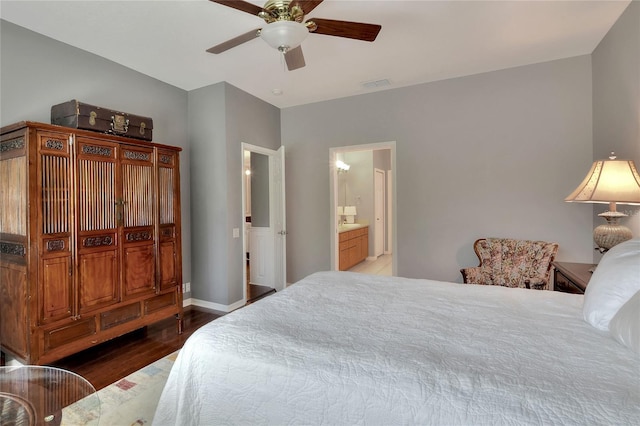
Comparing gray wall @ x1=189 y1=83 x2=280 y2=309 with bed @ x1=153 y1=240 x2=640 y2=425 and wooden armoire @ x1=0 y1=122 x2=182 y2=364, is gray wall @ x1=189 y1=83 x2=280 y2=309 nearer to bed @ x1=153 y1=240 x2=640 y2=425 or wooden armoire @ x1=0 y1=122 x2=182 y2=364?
wooden armoire @ x1=0 y1=122 x2=182 y2=364

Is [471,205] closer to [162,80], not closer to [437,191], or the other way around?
[437,191]

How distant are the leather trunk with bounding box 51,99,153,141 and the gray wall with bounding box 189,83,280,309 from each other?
0.97 metres

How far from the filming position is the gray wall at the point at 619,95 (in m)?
2.25

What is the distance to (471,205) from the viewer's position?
3680mm

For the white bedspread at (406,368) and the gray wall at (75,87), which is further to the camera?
the gray wall at (75,87)

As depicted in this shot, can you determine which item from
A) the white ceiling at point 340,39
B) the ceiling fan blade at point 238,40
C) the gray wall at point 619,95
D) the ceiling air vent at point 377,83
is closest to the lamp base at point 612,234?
the gray wall at point 619,95

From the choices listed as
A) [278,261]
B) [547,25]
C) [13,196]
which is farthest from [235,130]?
[547,25]

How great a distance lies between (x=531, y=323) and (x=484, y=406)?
71 centimetres

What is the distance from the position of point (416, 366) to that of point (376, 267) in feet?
17.7

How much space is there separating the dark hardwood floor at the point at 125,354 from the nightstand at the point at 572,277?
3.24 meters

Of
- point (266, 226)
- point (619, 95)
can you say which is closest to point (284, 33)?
point (619, 95)

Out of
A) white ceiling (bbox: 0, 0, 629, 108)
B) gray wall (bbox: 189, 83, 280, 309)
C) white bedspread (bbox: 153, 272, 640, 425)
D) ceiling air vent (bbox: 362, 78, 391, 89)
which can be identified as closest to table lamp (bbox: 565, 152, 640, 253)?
white bedspread (bbox: 153, 272, 640, 425)

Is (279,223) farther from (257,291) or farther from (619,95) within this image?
(619,95)

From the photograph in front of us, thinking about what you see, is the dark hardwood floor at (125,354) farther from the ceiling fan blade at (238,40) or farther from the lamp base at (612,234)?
the lamp base at (612,234)
